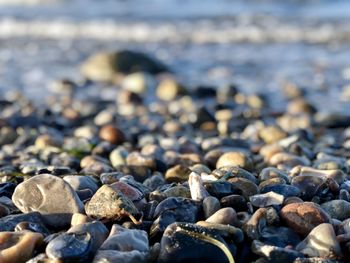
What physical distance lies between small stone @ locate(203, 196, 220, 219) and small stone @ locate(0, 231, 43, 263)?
583mm

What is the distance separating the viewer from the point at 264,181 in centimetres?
245

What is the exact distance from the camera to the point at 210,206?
214 cm

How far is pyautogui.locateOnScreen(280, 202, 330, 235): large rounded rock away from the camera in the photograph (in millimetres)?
2043

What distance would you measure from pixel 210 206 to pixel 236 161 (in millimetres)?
1087

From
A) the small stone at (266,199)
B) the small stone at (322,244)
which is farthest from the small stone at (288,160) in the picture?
the small stone at (322,244)

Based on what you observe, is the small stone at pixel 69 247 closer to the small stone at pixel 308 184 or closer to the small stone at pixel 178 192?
the small stone at pixel 178 192

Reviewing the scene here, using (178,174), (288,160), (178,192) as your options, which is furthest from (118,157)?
(178,192)

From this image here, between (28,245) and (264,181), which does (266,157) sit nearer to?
(264,181)

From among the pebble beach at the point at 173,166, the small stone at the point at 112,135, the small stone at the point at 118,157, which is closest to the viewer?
the pebble beach at the point at 173,166

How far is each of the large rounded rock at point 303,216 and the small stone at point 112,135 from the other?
8.24 ft

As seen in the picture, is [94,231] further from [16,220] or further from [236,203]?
[236,203]

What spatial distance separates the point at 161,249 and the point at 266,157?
6.57ft

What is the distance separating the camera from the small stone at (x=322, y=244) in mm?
1888

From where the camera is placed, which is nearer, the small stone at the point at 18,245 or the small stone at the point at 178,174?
the small stone at the point at 18,245
